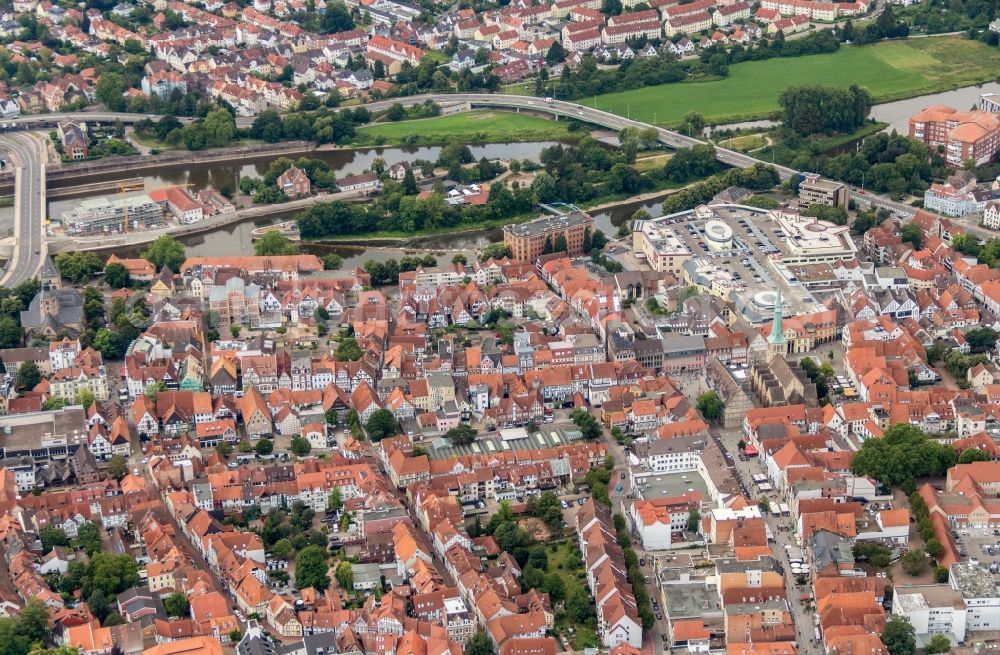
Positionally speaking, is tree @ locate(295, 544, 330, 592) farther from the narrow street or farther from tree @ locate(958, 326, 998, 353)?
tree @ locate(958, 326, 998, 353)

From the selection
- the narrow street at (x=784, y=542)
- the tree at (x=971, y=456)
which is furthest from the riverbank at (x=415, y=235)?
the tree at (x=971, y=456)

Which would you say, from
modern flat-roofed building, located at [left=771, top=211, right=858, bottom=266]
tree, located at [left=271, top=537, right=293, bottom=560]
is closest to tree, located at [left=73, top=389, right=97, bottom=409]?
tree, located at [left=271, top=537, right=293, bottom=560]

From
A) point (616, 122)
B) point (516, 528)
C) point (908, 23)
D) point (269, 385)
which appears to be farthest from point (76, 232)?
point (908, 23)

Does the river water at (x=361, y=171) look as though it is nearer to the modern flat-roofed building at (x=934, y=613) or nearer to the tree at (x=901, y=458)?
the tree at (x=901, y=458)

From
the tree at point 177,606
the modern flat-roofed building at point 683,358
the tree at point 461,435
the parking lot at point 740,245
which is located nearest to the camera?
the tree at point 177,606

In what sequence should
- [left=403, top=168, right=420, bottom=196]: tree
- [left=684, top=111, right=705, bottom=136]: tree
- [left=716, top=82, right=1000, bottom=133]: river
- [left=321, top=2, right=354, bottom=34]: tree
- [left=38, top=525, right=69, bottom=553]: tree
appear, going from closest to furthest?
[left=38, top=525, right=69, bottom=553]: tree, [left=403, top=168, right=420, bottom=196]: tree, [left=684, top=111, right=705, bottom=136]: tree, [left=716, top=82, right=1000, bottom=133]: river, [left=321, top=2, right=354, bottom=34]: tree

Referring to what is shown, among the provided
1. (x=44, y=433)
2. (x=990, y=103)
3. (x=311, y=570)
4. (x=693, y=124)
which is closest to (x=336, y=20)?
(x=693, y=124)
